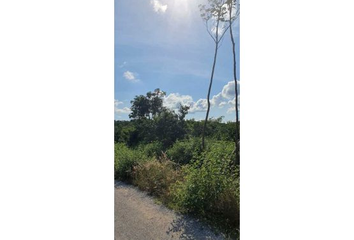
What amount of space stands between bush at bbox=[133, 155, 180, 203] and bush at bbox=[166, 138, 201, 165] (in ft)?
0.29

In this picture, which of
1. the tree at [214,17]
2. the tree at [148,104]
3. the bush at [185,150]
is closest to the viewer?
the tree at [214,17]

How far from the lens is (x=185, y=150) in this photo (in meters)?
2.61

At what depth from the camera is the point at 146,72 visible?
2.44 metres

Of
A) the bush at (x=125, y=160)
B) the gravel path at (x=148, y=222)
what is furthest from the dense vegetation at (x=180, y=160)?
the gravel path at (x=148, y=222)

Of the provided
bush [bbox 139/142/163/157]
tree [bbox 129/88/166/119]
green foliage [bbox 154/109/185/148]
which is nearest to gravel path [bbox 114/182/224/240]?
bush [bbox 139/142/163/157]

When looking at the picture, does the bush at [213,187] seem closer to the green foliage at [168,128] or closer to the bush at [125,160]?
the green foliage at [168,128]

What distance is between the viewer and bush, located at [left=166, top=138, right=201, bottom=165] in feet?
8.47

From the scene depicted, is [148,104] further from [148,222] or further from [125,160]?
[148,222]

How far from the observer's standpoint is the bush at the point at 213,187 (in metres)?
2.33

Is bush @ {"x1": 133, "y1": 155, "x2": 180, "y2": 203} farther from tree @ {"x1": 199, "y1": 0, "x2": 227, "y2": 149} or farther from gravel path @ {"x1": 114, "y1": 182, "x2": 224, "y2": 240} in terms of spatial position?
tree @ {"x1": 199, "y1": 0, "x2": 227, "y2": 149}

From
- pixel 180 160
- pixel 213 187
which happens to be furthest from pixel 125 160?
pixel 213 187
